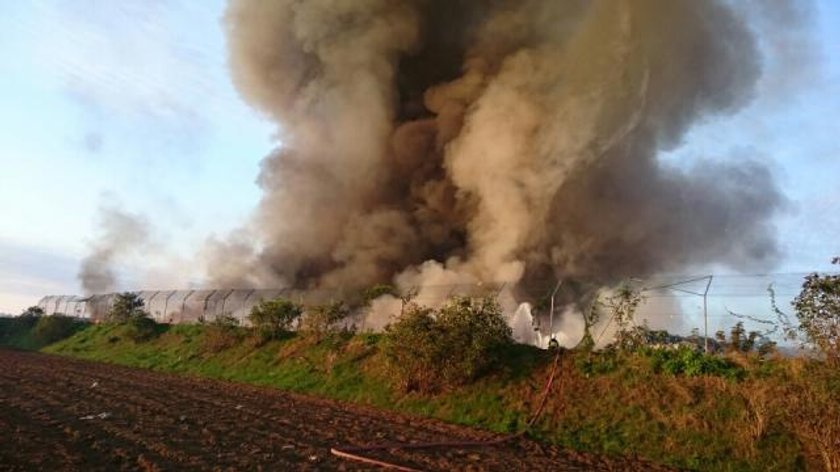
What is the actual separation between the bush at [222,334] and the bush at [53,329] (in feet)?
71.6

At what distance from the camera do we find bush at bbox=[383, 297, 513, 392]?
2038 cm

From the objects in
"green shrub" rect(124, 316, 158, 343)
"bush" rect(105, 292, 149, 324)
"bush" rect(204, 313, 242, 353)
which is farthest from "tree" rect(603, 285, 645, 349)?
"bush" rect(105, 292, 149, 324)

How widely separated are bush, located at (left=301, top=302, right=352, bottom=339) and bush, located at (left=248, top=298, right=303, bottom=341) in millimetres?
2706

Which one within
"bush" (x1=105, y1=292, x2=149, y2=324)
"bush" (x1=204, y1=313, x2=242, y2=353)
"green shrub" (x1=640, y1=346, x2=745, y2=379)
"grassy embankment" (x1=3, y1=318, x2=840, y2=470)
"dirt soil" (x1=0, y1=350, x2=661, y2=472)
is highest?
"bush" (x1=105, y1=292, x2=149, y2=324)

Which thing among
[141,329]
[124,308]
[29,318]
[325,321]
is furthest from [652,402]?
[29,318]

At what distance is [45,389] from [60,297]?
51476 millimetres

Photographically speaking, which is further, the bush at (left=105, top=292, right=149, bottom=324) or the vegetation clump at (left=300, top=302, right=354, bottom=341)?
the bush at (left=105, top=292, right=149, bottom=324)

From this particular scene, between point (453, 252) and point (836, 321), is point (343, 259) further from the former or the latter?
point (836, 321)

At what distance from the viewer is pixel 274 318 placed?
33156mm

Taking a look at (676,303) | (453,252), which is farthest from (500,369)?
(453,252)

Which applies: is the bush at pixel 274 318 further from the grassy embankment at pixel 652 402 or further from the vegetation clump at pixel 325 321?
the grassy embankment at pixel 652 402

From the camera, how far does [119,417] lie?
1564 cm

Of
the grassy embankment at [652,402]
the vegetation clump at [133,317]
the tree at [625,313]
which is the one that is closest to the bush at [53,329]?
the vegetation clump at [133,317]

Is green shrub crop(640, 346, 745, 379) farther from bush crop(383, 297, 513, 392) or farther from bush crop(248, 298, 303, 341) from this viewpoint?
bush crop(248, 298, 303, 341)
